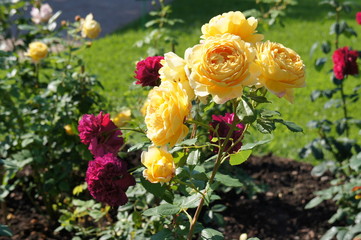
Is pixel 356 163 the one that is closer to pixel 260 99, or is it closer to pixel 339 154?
pixel 339 154

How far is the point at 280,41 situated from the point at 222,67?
6591mm

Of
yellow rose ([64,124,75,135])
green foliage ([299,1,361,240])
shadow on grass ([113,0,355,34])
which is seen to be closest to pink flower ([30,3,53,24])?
yellow rose ([64,124,75,135])

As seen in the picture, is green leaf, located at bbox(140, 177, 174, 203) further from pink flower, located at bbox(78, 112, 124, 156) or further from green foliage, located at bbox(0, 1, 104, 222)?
green foliage, located at bbox(0, 1, 104, 222)

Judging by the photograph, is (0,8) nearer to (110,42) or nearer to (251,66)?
(251,66)

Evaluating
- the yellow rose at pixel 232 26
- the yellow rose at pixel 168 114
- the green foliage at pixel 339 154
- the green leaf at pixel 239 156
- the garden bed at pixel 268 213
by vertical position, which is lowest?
the garden bed at pixel 268 213

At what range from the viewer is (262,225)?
11.2ft

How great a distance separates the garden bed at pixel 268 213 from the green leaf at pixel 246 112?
200 cm

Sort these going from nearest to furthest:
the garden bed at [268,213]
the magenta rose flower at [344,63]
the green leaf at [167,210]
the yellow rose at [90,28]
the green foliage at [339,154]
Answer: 1. the green leaf at [167,210]
2. the yellow rose at [90,28]
3. the green foliage at [339,154]
4. the magenta rose flower at [344,63]
5. the garden bed at [268,213]

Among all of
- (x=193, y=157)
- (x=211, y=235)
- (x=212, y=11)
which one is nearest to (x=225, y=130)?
(x=193, y=157)

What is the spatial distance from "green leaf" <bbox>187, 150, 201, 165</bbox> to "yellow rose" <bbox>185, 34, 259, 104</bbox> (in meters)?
0.32

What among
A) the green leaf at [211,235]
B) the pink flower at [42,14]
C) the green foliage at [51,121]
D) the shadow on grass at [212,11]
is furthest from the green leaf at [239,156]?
the shadow on grass at [212,11]

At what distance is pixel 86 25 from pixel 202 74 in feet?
5.63

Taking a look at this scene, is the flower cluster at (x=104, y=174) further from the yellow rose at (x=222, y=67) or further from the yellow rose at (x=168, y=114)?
the yellow rose at (x=222, y=67)

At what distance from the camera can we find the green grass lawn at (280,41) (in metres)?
5.02
